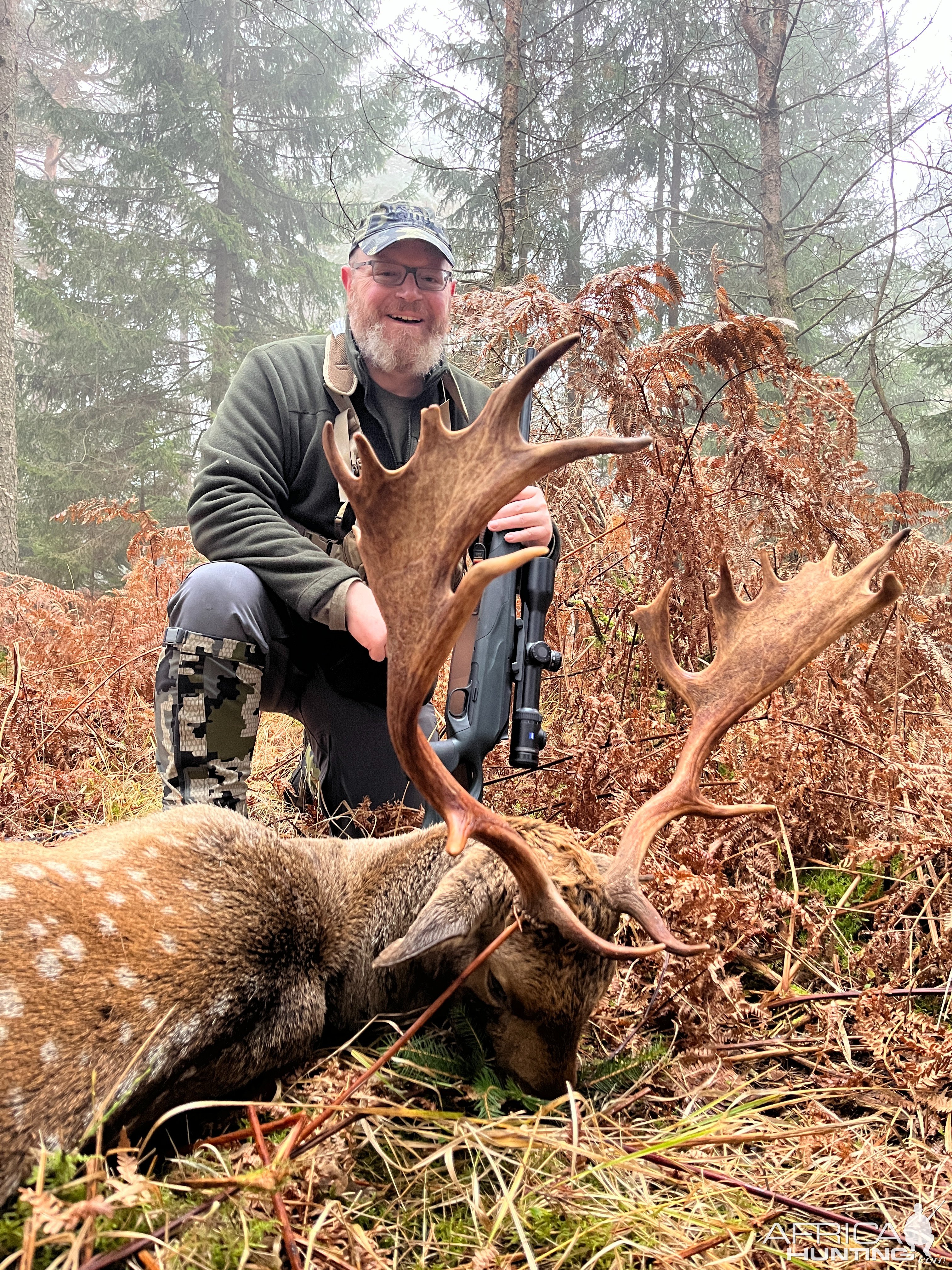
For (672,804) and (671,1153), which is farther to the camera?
(672,804)

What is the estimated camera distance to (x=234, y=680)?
4.02m

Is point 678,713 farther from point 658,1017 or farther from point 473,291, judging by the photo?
point 473,291

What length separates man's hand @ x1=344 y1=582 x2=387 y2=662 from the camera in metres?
3.86

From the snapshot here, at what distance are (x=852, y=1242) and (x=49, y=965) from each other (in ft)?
6.25

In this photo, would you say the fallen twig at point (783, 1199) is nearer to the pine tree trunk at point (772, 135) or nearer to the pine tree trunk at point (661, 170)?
the pine tree trunk at point (772, 135)

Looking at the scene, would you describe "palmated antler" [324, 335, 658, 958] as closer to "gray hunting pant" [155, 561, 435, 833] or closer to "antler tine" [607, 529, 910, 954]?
"antler tine" [607, 529, 910, 954]

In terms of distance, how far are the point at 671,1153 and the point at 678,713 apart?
2.67 meters

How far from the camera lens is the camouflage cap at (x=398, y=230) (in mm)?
4848

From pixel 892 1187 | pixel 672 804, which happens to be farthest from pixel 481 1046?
pixel 892 1187

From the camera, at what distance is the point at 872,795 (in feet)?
12.4

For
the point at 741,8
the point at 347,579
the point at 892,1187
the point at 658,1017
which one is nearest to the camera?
the point at 892,1187

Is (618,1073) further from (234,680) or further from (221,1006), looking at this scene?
(234,680)

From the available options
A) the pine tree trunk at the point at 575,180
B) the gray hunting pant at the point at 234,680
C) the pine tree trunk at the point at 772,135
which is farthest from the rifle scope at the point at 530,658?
the pine tree trunk at the point at 575,180

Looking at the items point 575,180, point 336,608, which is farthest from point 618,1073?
point 575,180
